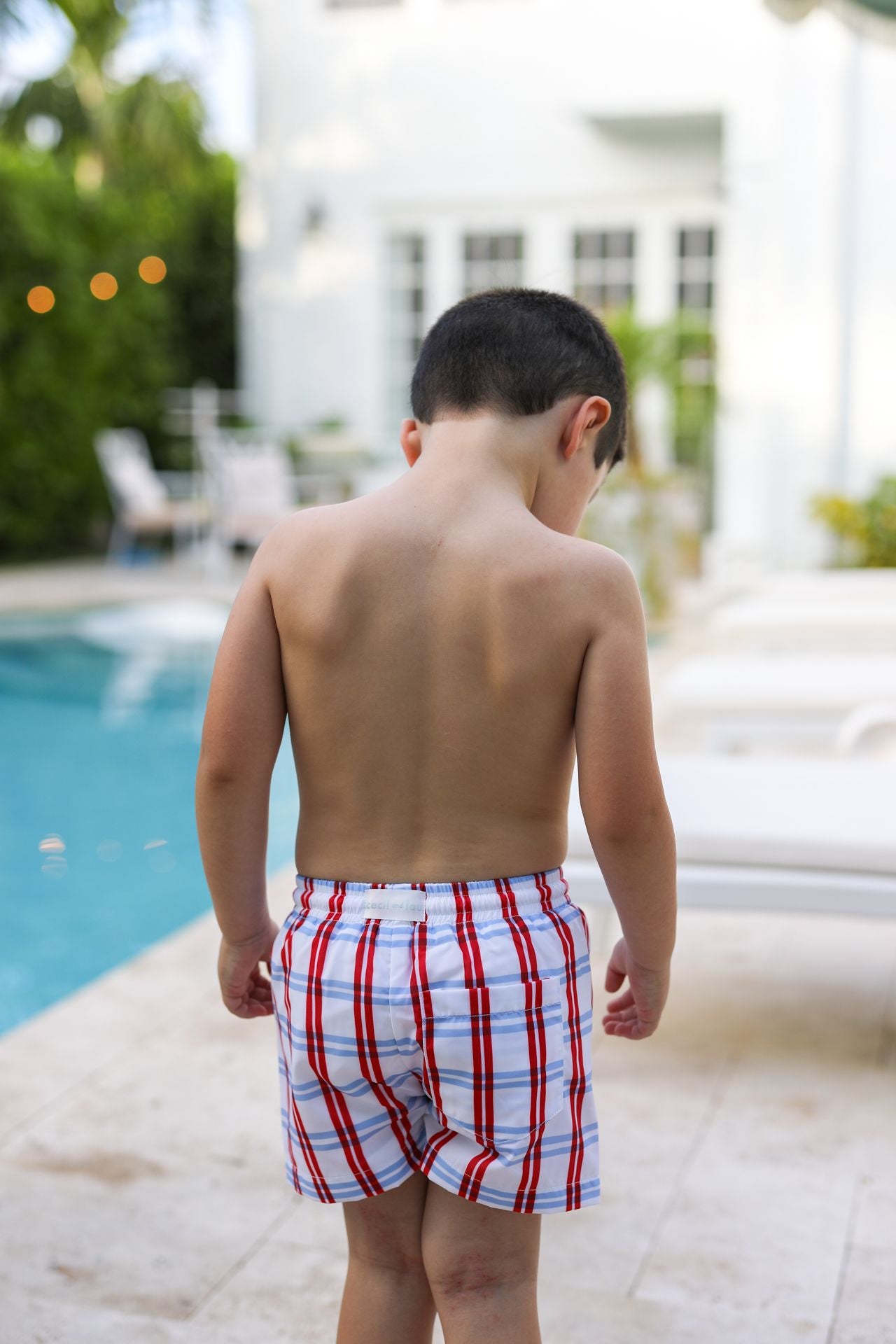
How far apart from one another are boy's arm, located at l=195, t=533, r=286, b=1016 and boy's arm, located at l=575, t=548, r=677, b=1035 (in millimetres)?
291

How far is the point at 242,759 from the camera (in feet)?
4.33

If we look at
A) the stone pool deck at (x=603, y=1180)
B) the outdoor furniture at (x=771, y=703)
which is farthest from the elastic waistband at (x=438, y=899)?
the outdoor furniture at (x=771, y=703)

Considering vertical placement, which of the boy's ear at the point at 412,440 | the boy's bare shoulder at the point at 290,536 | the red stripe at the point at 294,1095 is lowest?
the red stripe at the point at 294,1095

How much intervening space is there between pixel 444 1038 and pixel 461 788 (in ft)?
0.72

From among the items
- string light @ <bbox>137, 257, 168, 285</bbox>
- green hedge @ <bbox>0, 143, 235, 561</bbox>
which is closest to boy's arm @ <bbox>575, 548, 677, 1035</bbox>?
green hedge @ <bbox>0, 143, 235, 561</bbox>

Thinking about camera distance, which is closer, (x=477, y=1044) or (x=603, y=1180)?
(x=477, y=1044)

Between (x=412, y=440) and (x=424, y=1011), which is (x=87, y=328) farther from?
(x=424, y=1011)

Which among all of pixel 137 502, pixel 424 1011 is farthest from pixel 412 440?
pixel 137 502

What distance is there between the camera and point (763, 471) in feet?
34.9

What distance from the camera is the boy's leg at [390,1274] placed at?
1346mm

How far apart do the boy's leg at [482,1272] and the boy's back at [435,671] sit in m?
0.33

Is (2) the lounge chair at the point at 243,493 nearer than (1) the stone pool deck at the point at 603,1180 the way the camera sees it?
No

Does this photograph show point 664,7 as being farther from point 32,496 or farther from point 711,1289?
point 711,1289

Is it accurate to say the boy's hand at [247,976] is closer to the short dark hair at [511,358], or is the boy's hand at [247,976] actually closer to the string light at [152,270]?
the short dark hair at [511,358]
